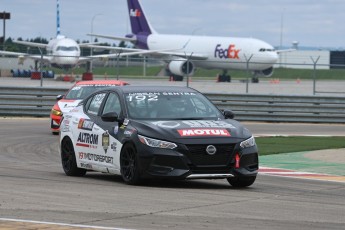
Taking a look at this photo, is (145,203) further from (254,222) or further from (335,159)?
(335,159)

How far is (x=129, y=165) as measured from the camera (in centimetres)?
1380

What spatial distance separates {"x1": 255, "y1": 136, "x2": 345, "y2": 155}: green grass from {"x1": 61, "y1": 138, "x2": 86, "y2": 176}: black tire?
603 centimetres

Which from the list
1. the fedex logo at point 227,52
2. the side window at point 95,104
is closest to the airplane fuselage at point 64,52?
the fedex logo at point 227,52

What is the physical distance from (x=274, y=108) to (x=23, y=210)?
23.4m

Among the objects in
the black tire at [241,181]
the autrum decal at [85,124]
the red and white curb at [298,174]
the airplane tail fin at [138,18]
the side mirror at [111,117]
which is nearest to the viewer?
the black tire at [241,181]

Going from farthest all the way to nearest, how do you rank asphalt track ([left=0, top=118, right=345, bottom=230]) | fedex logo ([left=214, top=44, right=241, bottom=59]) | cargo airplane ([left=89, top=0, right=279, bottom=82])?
fedex logo ([left=214, top=44, right=241, bottom=59]) < cargo airplane ([left=89, top=0, right=279, bottom=82]) < asphalt track ([left=0, top=118, right=345, bottom=230])

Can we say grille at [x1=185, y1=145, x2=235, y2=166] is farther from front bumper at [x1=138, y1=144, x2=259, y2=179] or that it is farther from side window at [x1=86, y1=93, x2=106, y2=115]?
side window at [x1=86, y1=93, x2=106, y2=115]

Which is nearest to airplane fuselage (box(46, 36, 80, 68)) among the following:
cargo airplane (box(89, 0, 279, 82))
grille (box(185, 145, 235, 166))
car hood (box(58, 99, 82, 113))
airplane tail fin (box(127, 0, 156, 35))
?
cargo airplane (box(89, 0, 279, 82))

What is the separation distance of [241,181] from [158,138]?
1352mm

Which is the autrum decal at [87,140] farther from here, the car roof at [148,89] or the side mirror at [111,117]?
the car roof at [148,89]

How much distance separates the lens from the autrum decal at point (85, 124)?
15.0 m

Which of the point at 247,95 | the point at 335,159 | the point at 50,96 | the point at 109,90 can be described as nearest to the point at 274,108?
the point at 247,95

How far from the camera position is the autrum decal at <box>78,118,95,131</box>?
15.0 meters

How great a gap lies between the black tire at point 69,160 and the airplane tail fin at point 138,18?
68140 mm
